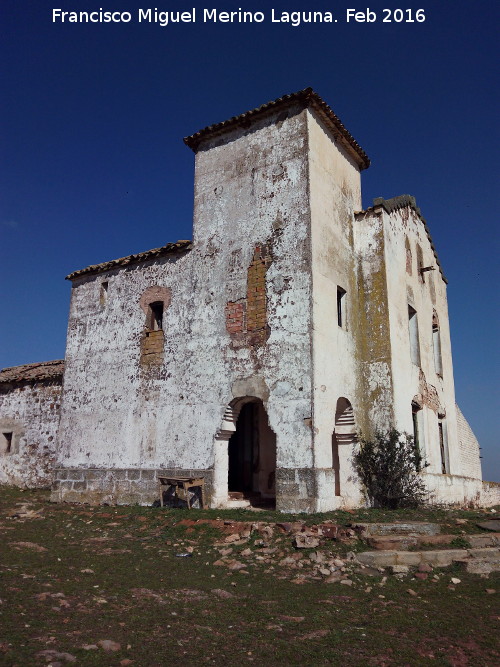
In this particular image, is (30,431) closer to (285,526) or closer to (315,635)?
(285,526)

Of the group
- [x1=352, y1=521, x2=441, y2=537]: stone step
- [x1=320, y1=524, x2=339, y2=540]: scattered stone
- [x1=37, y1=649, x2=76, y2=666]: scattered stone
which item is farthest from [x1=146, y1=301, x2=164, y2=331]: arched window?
[x1=37, y1=649, x2=76, y2=666]: scattered stone

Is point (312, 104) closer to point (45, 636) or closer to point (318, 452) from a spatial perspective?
point (318, 452)

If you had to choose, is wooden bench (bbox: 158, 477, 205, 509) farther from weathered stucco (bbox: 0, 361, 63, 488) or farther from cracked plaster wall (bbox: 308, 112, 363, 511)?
weathered stucco (bbox: 0, 361, 63, 488)

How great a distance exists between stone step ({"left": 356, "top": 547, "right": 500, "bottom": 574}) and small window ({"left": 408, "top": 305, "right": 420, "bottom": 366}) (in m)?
7.74

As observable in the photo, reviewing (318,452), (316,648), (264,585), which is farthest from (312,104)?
(316,648)

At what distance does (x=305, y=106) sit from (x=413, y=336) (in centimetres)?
725

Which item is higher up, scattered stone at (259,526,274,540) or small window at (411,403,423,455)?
small window at (411,403,423,455)

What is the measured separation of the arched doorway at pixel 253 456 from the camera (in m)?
14.3

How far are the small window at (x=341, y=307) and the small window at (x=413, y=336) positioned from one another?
10.9 ft

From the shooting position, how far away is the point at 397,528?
375 inches

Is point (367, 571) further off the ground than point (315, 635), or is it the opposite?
point (367, 571)

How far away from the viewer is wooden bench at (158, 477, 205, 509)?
40.5ft

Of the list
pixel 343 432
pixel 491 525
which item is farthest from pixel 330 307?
pixel 491 525

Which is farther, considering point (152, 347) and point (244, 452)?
point (244, 452)
